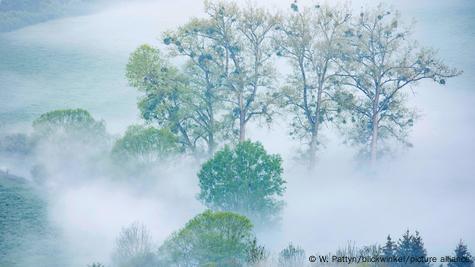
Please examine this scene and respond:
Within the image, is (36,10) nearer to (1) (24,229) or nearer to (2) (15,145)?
(2) (15,145)

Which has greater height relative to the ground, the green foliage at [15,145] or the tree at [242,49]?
the tree at [242,49]

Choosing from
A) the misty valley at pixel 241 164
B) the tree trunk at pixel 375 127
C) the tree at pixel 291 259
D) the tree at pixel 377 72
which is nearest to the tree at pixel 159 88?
the misty valley at pixel 241 164

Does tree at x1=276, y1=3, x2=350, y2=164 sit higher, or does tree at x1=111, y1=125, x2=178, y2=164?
tree at x1=276, y1=3, x2=350, y2=164

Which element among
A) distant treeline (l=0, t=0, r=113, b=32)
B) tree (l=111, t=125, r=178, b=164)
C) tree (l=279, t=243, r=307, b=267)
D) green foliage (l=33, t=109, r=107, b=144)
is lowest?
tree (l=279, t=243, r=307, b=267)

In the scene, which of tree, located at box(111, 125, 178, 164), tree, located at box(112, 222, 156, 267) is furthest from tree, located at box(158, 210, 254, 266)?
tree, located at box(111, 125, 178, 164)

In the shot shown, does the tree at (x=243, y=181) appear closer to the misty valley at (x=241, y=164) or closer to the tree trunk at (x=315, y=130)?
the misty valley at (x=241, y=164)

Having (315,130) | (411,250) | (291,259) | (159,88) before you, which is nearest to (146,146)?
(159,88)

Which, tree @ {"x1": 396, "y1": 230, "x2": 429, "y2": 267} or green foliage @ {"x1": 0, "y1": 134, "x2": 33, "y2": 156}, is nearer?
tree @ {"x1": 396, "y1": 230, "x2": 429, "y2": 267}

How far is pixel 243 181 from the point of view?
49.9 m

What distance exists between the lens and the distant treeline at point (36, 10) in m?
146

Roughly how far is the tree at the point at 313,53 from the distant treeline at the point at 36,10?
100 meters

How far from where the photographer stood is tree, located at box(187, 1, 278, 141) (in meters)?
59.2

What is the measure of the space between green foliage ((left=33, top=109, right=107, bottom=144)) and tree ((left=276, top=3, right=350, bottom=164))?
19.8m

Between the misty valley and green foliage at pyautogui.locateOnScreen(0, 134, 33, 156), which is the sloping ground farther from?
green foliage at pyautogui.locateOnScreen(0, 134, 33, 156)
